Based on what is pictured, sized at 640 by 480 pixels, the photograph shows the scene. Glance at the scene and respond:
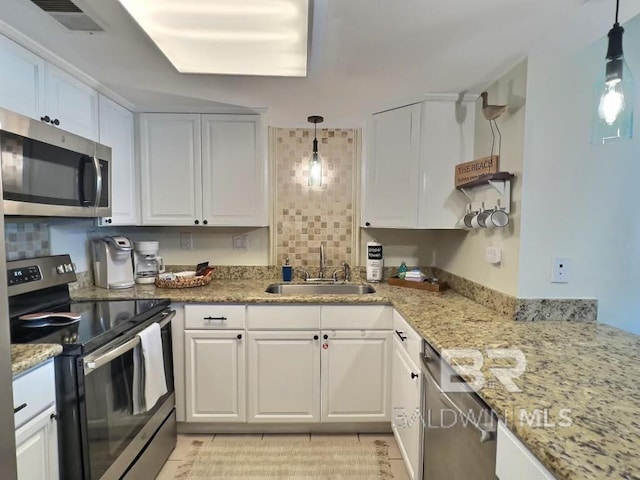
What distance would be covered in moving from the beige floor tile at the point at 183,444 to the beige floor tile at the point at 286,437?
348 mm

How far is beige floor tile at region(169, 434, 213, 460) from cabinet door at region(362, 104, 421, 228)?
1.77 meters

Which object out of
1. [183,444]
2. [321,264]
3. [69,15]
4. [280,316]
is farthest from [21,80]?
[183,444]

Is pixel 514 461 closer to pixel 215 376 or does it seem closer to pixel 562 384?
pixel 562 384

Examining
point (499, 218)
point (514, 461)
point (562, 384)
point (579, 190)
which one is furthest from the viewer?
point (499, 218)

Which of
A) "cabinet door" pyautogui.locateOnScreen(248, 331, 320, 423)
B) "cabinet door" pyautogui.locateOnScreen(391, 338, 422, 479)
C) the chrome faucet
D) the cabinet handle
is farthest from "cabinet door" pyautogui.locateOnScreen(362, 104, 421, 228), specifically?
"cabinet door" pyautogui.locateOnScreen(248, 331, 320, 423)

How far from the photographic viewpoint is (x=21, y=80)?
148 cm

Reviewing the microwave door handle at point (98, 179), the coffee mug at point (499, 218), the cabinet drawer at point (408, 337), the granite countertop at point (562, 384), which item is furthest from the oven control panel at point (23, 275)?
the coffee mug at point (499, 218)

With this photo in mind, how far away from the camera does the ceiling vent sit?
1209 mm

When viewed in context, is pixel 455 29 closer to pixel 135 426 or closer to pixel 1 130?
pixel 1 130

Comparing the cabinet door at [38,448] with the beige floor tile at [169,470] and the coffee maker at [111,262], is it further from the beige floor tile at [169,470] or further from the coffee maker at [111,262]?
the coffee maker at [111,262]

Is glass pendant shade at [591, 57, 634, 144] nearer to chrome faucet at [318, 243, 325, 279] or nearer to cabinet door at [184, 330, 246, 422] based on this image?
chrome faucet at [318, 243, 325, 279]

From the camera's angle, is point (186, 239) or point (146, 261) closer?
point (146, 261)

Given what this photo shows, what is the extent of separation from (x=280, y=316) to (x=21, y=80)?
1.66 m

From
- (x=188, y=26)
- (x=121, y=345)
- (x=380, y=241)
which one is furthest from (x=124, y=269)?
(x=380, y=241)
